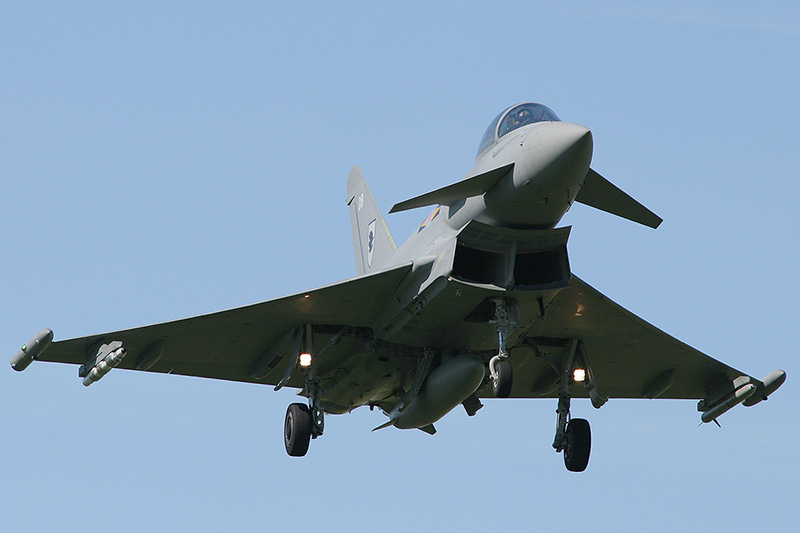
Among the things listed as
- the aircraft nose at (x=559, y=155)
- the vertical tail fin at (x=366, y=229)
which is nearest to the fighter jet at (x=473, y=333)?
the aircraft nose at (x=559, y=155)

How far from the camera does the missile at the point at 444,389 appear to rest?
21.4m

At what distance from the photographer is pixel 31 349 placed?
20812 millimetres

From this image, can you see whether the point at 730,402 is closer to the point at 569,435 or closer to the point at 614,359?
the point at 614,359

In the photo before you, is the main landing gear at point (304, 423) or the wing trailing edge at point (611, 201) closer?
the wing trailing edge at point (611, 201)

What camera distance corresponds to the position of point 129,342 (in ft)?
72.8

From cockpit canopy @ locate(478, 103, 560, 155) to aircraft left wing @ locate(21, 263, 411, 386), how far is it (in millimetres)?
2697

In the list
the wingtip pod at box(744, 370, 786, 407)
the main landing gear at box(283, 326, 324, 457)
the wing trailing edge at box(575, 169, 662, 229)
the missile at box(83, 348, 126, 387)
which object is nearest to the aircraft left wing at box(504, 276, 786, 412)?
the wingtip pod at box(744, 370, 786, 407)

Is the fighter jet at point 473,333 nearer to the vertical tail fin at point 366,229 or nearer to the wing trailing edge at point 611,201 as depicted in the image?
the wing trailing edge at point 611,201

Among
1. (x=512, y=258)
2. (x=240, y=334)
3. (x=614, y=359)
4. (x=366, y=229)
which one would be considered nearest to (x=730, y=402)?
(x=614, y=359)

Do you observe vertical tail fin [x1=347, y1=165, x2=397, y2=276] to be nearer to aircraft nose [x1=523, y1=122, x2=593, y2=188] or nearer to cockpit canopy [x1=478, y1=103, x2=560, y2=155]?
cockpit canopy [x1=478, y1=103, x2=560, y2=155]

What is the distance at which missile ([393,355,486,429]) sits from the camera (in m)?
21.4

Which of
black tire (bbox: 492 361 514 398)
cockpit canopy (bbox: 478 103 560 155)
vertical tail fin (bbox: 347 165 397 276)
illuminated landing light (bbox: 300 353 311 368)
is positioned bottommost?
black tire (bbox: 492 361 514 398)

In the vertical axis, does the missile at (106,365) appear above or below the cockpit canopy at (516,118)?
below

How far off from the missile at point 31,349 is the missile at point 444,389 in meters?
6.77
